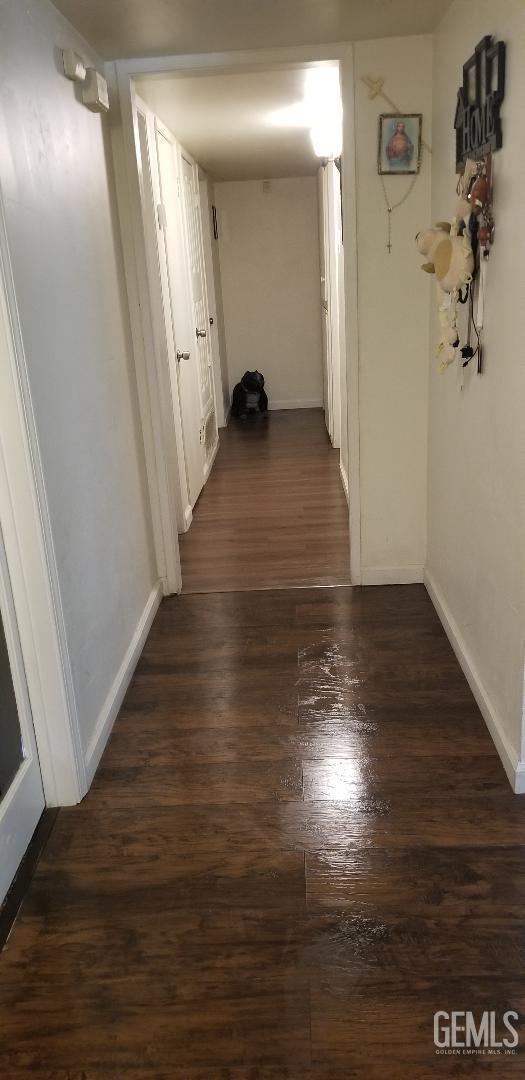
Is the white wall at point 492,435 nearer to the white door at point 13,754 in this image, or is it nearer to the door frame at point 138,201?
the door frame at point 138,201

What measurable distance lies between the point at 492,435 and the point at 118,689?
1471mm

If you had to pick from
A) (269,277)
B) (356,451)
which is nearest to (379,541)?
(356,451)

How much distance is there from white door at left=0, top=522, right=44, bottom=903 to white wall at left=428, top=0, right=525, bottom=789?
130cm

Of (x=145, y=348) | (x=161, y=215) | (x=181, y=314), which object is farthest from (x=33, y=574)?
(x=181, y=314)

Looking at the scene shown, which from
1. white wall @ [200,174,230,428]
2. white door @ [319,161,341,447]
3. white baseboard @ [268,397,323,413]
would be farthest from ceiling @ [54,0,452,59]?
white baseboard @ [268,397,323,413]

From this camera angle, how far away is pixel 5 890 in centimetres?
196

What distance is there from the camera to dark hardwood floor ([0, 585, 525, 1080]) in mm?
1578

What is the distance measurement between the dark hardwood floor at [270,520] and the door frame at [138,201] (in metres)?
0.44

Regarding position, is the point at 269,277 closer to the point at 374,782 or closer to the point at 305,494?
the point at 305,494

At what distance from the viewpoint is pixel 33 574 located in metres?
2.09

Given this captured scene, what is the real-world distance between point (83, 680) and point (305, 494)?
2.87 metres

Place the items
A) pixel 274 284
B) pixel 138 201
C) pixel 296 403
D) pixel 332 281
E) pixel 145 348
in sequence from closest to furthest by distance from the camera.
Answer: pixel 138 201
pixel 145 348
pixel 332 281
pixel 274 284
pixel 296 403

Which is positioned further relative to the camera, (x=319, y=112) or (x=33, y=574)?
(x=319, y=112)

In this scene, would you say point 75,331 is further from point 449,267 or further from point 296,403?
point 296,403
